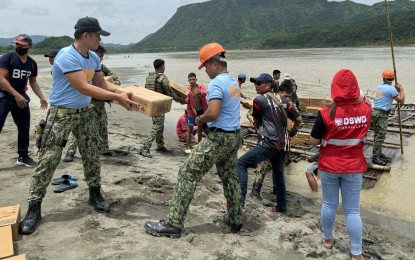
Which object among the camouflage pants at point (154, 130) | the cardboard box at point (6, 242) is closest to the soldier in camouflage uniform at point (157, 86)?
the camouflage pants at point (154, 130)

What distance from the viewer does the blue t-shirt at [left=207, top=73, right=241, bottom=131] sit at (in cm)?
349

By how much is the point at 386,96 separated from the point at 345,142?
4830 mm

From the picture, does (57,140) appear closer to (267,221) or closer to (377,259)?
(267,221)

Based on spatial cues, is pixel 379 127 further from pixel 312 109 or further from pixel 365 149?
pixel 312 109

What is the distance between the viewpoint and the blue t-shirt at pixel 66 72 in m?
3.52

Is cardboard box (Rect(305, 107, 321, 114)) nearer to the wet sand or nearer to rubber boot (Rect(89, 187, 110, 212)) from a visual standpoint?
the wet sand

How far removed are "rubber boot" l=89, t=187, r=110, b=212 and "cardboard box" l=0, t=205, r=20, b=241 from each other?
84cm

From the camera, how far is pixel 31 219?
3.69m

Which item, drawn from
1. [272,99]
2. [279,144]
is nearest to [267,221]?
[279,144]

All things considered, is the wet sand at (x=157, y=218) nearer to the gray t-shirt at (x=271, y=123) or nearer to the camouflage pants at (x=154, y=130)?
the gray t-shirt at (x=271, y=123)

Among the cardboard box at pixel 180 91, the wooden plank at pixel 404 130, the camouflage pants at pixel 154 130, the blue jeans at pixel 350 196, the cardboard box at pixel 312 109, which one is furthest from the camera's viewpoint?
the cardboard box at pixel 312 109

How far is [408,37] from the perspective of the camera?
80438 millimetres

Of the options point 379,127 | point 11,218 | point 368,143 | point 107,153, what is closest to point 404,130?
point 368,143

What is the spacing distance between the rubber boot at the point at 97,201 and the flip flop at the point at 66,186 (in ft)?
2.32
